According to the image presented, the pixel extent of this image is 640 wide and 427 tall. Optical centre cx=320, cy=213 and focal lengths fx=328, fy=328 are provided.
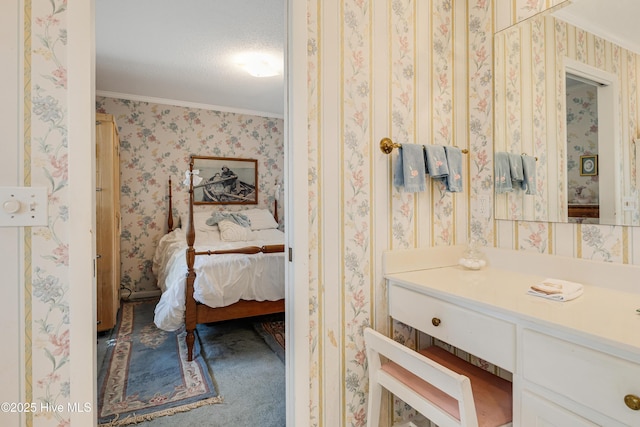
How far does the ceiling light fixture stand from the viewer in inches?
116

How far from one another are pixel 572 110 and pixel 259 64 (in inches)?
100

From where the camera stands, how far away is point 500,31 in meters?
1.59

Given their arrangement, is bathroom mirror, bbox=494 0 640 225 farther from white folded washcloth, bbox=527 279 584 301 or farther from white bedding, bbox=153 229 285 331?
white bedding, bbox=153 229 285 331

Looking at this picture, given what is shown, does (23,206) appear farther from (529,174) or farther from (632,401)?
(529,174)

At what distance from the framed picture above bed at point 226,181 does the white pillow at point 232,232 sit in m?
0.58

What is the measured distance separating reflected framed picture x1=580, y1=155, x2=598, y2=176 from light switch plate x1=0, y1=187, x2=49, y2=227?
1.89 m

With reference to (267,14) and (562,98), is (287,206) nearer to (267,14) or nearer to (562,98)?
(562,98)

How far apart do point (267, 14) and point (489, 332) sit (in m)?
2.36

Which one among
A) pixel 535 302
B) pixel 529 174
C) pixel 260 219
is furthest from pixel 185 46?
pixel 535 302

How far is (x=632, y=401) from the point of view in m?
0.75

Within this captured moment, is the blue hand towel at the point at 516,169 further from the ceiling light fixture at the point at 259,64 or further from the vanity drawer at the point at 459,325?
the ceiling light fixture at the point at 259,64

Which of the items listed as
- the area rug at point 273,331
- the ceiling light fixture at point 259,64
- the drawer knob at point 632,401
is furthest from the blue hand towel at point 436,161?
the ceiling light fixture at point 259,64

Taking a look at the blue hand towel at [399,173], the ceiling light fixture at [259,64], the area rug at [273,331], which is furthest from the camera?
the ceiling light fixture at [259,64]

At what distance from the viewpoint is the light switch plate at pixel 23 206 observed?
93 centimetres
